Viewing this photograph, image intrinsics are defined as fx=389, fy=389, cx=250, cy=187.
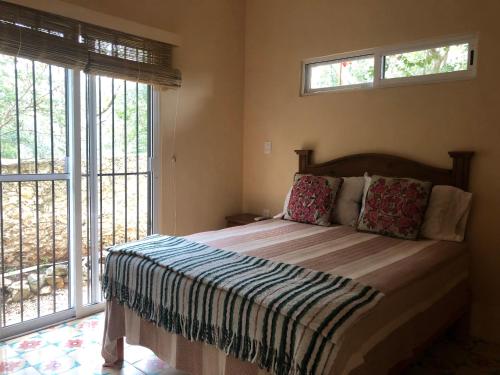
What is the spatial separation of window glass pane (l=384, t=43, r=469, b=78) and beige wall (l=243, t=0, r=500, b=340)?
107mm

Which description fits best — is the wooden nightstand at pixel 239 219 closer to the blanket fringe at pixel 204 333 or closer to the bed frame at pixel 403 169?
the bed frame at pixel 403 169

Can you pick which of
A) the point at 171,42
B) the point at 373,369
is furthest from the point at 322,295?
the point at 171,42

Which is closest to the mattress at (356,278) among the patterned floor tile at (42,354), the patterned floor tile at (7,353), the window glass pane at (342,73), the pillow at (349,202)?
the pillow at (349,202)

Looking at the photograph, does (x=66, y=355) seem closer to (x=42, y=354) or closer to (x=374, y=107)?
(x=42, y=354)

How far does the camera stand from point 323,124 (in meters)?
3.27

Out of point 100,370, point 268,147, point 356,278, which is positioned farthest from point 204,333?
point 268,147

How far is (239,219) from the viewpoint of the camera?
11.7ft

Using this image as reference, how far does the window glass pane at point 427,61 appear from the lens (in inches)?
102

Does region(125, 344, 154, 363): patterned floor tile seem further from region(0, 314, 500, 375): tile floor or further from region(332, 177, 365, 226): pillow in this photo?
region(332, 177, 365, 226): pillow

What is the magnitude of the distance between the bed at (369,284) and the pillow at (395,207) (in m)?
0.08

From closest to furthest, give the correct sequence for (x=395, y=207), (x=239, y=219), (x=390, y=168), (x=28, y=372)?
(x=28, y=372) → (x=395, y=207) → (x=390, y=168) → (x=239, y=219)

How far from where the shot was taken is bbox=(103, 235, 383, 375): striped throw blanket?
51.1 inches

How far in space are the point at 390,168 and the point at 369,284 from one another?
1448 mm

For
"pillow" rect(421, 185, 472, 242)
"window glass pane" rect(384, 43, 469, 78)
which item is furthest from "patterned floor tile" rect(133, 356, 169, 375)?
"window glass pane" rect(384, 43, 469, 78)
